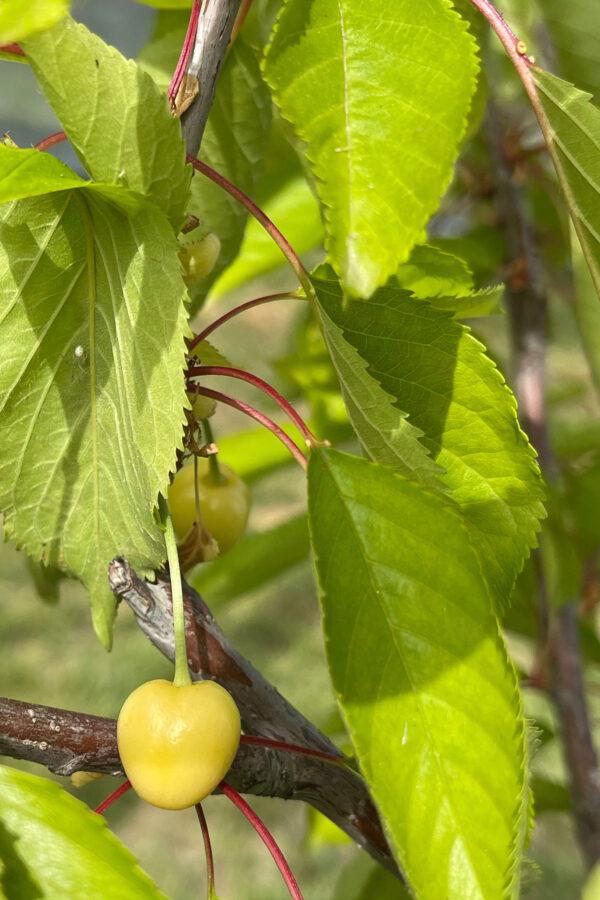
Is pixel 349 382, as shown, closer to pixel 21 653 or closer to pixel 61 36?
pixel 61 36

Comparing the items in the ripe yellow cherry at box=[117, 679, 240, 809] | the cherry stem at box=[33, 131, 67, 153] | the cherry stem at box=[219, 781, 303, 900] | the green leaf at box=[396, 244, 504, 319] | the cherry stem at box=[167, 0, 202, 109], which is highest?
the cherry stem at box=[167, 0, 202, 109]

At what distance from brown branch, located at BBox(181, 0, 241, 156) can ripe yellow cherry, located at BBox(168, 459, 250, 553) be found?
18cm

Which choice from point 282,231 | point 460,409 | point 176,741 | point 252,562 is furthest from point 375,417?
point 252,562

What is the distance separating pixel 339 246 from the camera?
0.29 metres

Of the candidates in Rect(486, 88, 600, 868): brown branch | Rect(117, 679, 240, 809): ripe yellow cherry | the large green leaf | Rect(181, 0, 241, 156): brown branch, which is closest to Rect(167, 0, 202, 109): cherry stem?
Rect(181, 0, 241, 156): brown branch

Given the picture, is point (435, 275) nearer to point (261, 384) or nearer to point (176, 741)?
point (261, 384)

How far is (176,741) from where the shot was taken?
0.38 metres

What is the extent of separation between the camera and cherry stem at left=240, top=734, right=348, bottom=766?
44cm

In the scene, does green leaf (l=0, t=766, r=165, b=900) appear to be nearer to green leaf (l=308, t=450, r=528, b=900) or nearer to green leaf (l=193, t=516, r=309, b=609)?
green leaf (l=308, t=450, r=528, b=900)

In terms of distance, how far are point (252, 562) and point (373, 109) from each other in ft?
2.02

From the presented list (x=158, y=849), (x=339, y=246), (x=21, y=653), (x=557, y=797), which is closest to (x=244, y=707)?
(x=339, y=246)

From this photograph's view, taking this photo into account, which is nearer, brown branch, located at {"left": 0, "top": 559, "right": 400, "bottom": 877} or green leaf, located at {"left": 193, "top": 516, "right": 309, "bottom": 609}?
brown branch, located at {"left": 0, "top": 559, "right": 400, "bottom": 877}

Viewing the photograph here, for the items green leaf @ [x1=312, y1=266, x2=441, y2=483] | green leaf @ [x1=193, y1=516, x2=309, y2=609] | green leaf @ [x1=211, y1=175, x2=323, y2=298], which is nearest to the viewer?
green leaf @ [x1=312, y1=266, x2=441, y2=483]

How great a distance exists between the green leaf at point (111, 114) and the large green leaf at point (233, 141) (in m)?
0.17
